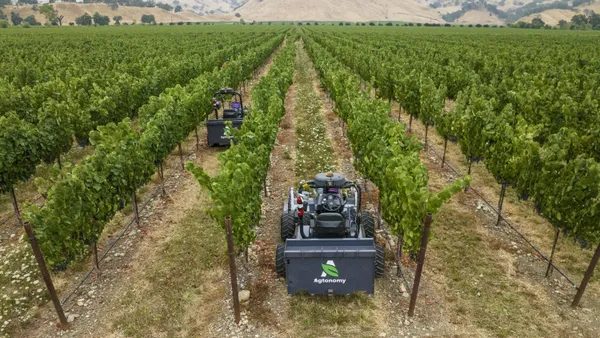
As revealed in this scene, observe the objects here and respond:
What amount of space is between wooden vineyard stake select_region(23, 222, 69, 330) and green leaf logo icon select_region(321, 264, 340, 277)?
4944 millimetres

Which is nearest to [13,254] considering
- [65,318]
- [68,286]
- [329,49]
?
[68,286]

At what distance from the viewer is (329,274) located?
7.58 meters

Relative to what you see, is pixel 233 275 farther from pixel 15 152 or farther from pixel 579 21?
pixel 579 21

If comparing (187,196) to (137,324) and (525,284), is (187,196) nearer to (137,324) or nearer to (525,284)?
(137,324)

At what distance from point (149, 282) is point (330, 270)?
426 cm

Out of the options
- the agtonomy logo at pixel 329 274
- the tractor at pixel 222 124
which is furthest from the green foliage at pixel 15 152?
the agtonomy logo at pixel 329 274

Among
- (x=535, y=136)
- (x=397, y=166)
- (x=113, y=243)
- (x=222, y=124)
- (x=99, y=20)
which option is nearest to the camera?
(x=397, y=166)

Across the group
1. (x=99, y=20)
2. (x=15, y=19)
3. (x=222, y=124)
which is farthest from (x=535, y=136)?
(x=15, y=19)

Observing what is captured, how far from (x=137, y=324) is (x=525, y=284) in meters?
8.19

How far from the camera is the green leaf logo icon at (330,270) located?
24.5ft

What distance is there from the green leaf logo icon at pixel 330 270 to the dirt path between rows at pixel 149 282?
2467 mm

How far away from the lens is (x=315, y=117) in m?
22.6

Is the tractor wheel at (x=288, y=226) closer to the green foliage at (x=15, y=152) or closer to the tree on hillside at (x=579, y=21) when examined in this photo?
the green foliage at (x=15, y=152)

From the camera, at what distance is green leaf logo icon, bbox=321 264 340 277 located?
7.47 metres
